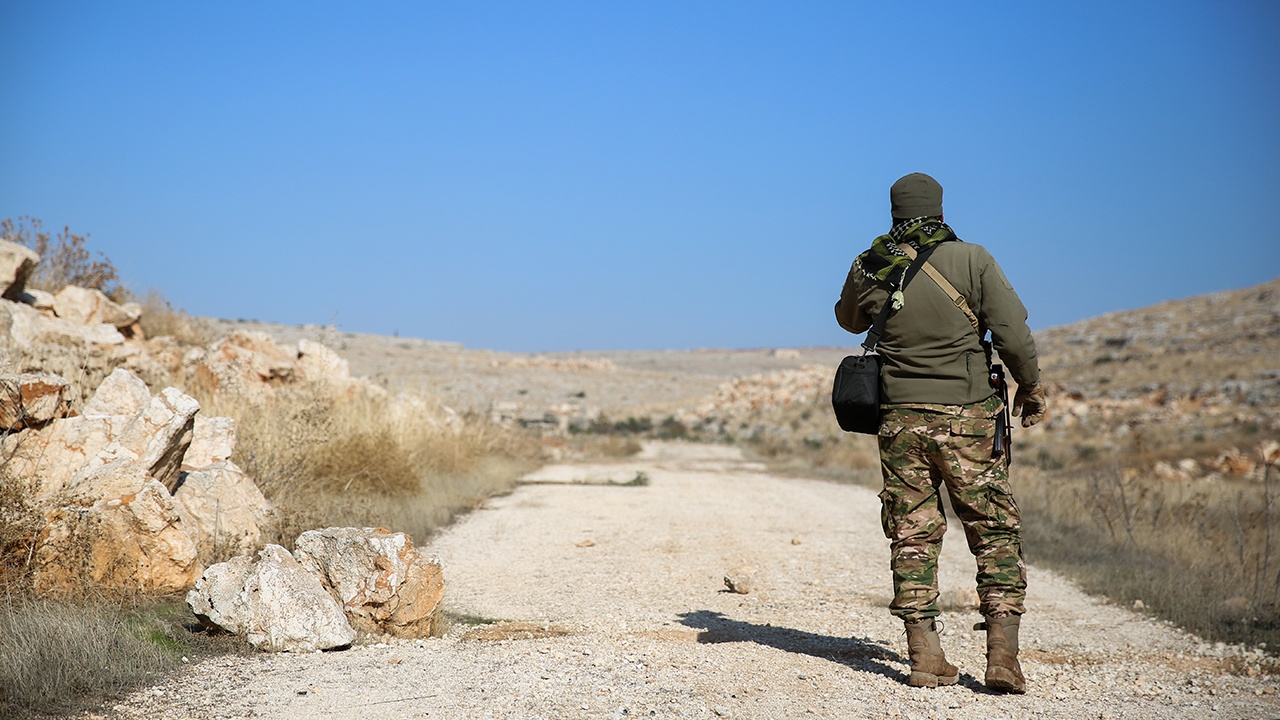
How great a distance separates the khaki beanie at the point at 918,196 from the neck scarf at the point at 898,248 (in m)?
0.04

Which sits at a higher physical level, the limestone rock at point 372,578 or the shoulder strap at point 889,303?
the shoulder strap at point 889,303

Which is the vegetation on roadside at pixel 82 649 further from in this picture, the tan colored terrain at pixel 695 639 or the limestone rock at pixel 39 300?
the limestone rock at pixel 39 300

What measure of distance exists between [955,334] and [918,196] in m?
0.75

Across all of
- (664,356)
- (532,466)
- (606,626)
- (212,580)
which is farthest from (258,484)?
(664,356)

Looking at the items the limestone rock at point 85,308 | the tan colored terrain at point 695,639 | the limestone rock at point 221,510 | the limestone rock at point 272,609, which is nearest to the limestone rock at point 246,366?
the limestone rock at point 85,308

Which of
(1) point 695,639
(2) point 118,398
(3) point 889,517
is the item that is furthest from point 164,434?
(3) point 889,517

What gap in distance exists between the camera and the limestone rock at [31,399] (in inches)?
245

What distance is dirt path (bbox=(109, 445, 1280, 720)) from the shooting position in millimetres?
4316

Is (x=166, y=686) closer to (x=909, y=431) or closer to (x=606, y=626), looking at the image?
(x=606, y=626)

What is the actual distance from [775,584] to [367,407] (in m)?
6.49

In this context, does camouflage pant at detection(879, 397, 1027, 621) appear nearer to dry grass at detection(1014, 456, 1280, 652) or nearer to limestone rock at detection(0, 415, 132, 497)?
dry grass at detection(1014, 456, 1280, 652)

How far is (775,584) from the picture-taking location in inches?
305

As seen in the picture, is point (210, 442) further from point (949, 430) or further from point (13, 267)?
point (949, 430)

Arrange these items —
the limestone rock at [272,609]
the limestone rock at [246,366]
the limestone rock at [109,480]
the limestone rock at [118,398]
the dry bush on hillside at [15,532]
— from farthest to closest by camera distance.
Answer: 1. the limestone rock at [246,366]
2. the limestone rock at [118,398]
3. the limestone rock at [109,480]
4. the dry bush on hillside at [15,532]
5. the limestone rock at [272,609]
